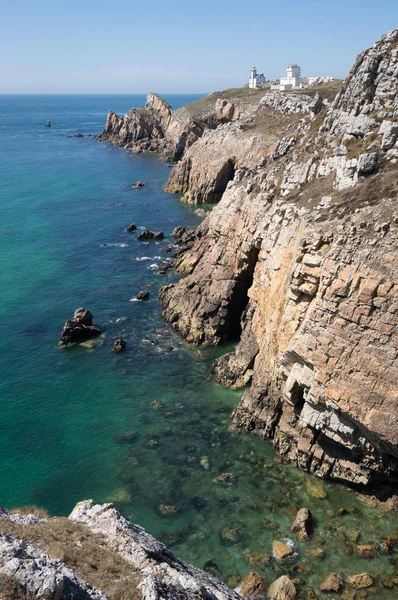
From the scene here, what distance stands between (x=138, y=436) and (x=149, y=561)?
21.7m

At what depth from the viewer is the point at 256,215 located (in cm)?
4822

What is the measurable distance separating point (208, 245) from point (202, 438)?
95.9 ft

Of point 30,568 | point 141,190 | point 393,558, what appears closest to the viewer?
point 30,568

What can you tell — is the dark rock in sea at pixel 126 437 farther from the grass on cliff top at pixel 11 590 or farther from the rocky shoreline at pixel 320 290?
the grass on cliff top at pixel 11 590

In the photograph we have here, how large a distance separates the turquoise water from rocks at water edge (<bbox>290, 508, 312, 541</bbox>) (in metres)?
0.54

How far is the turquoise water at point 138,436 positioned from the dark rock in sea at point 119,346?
0.72m

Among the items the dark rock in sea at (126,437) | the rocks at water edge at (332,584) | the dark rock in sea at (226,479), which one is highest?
the rocks at water edge at (332,584)

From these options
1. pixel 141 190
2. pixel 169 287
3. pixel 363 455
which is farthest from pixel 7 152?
pixel 363 455

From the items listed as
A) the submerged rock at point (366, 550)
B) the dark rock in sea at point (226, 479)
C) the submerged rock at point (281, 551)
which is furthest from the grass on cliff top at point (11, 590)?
the dark rock in sea at point (226, 479)

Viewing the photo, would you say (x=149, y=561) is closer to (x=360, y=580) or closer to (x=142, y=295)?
(x=360, y=580)

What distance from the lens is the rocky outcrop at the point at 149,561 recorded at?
1586cm

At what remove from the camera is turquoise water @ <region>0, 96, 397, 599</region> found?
29.7m

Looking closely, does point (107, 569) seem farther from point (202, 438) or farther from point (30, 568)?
point (202, 438)

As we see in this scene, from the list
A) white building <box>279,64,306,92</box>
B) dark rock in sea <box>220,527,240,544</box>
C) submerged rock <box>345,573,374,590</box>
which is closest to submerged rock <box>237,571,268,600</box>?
dark rock in sea <box>220,527,240,544</box>
